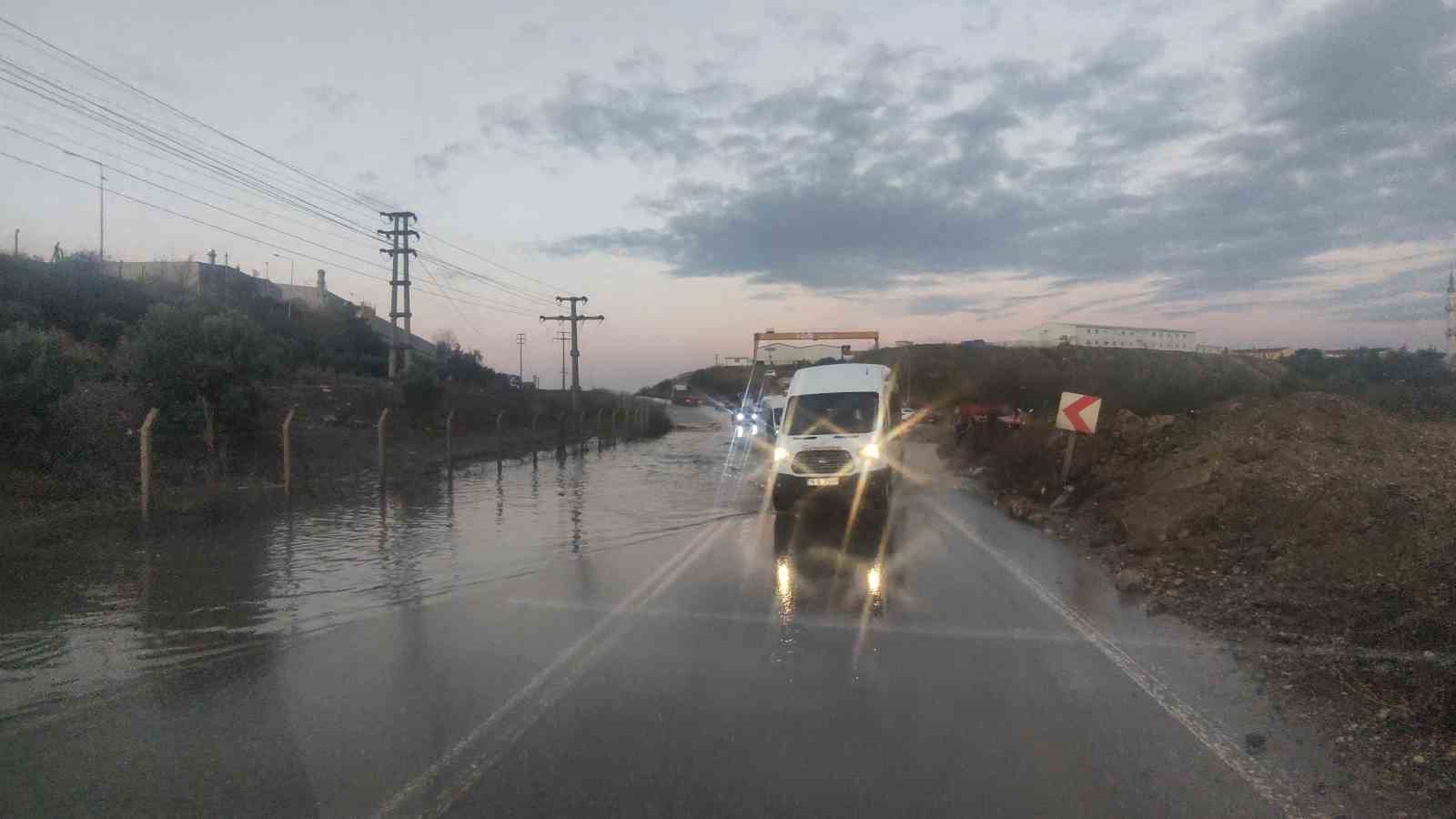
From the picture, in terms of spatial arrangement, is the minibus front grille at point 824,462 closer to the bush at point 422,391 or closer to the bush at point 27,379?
the bush at point 27,379

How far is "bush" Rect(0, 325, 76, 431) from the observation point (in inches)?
609

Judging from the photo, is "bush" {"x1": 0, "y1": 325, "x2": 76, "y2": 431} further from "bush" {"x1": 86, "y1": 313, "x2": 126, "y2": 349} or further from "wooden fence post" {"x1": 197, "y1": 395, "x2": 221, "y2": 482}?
"bush" {"x1": 86, "y1": 313, "x2": 126, "y2": 349}

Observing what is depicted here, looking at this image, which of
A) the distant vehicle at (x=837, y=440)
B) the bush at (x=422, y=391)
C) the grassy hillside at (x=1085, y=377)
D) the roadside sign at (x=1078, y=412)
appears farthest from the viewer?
the bush at (x=422, y=391)

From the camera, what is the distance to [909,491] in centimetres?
2073

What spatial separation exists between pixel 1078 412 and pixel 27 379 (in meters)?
17.5

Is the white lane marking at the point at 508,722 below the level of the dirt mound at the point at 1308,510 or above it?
below

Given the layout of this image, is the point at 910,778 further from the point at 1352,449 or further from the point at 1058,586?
the point at 1352,449

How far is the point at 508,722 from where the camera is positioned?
5.82 meters

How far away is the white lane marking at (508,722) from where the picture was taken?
473 centimetres

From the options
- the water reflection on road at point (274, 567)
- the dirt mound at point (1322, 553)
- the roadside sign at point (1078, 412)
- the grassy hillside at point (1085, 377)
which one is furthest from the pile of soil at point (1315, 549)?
the water reflection on road at point (274, 567)

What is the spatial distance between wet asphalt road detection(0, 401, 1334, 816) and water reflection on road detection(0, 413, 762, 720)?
9 cm

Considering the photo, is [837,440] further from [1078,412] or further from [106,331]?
[106,331]

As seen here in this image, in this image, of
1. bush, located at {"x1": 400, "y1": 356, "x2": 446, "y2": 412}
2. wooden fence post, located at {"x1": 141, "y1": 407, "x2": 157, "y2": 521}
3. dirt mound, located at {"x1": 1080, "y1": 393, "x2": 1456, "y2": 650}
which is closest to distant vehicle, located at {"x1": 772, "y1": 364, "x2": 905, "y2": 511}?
dirt mound, located at {"x1": 1080, "y1": 393, "x2": 1456, "y2": 650}

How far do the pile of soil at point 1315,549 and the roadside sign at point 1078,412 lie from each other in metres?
1.05
